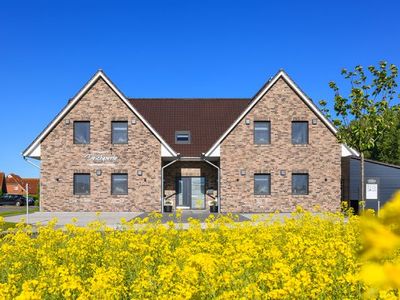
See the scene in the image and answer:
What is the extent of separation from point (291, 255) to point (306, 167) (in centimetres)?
2238

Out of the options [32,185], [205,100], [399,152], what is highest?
[205,100]

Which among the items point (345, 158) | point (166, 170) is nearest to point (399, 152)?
point (345, 158)

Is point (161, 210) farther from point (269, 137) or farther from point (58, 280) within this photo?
point (58, 280)

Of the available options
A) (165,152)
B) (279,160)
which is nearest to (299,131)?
(279,160)

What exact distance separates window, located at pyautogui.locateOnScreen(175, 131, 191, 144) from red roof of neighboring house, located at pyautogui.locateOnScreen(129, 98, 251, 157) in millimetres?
254

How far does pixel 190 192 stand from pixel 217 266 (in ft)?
79.4

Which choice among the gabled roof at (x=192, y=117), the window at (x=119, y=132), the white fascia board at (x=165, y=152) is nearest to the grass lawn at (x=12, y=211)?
the gabled roof at (x=192, y=117)

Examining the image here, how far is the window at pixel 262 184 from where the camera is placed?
27.8 meters

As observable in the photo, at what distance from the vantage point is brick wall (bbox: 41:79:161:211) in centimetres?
2778

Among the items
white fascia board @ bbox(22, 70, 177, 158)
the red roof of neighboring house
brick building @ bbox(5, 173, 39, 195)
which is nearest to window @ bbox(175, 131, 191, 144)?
the red roof of neighboring house

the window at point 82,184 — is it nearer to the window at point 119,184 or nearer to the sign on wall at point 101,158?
the sign on wall at point 101,158

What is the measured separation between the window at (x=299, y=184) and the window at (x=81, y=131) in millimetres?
12944

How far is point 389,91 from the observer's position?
68.6 feet

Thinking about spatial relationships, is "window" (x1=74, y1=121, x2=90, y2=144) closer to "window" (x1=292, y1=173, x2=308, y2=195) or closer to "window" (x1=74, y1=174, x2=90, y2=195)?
"window" (x1=74, y1=174, x2=90, y2=195)
